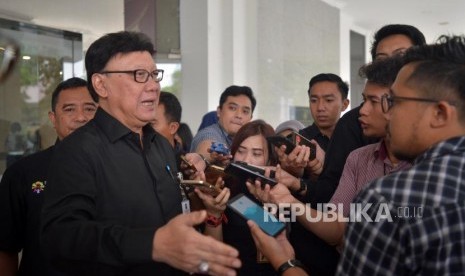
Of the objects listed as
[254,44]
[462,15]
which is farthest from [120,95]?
[462,15]

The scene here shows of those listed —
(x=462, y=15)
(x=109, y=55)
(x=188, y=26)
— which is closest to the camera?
(x=109, y=55)

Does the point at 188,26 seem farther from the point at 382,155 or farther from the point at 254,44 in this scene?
the point at 382,155

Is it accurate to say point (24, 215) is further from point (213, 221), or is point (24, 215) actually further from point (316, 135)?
point (316, 135)

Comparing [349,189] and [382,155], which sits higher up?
[382,155]

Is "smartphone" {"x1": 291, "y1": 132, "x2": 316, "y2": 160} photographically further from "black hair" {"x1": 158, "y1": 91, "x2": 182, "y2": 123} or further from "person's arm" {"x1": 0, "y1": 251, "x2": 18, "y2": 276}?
"person's arm" {"x1": 0, "y1": 251, "x2": 18, "y2": 276}

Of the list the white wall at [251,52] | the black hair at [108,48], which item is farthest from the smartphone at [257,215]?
the white wall at [251,52]

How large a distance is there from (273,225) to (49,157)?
1.00 meters

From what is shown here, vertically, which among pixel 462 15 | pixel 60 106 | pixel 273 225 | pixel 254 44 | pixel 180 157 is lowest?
pixel 273 225

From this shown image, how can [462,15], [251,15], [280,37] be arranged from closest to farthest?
1. [251,15]
2. [280,37]
3. [462,15]

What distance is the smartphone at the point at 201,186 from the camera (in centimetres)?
168

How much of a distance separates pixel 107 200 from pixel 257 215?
525 millimetres

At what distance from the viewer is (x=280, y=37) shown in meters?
6.25

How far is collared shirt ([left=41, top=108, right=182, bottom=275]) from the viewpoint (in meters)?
1.16

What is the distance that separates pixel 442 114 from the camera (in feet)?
3.72
